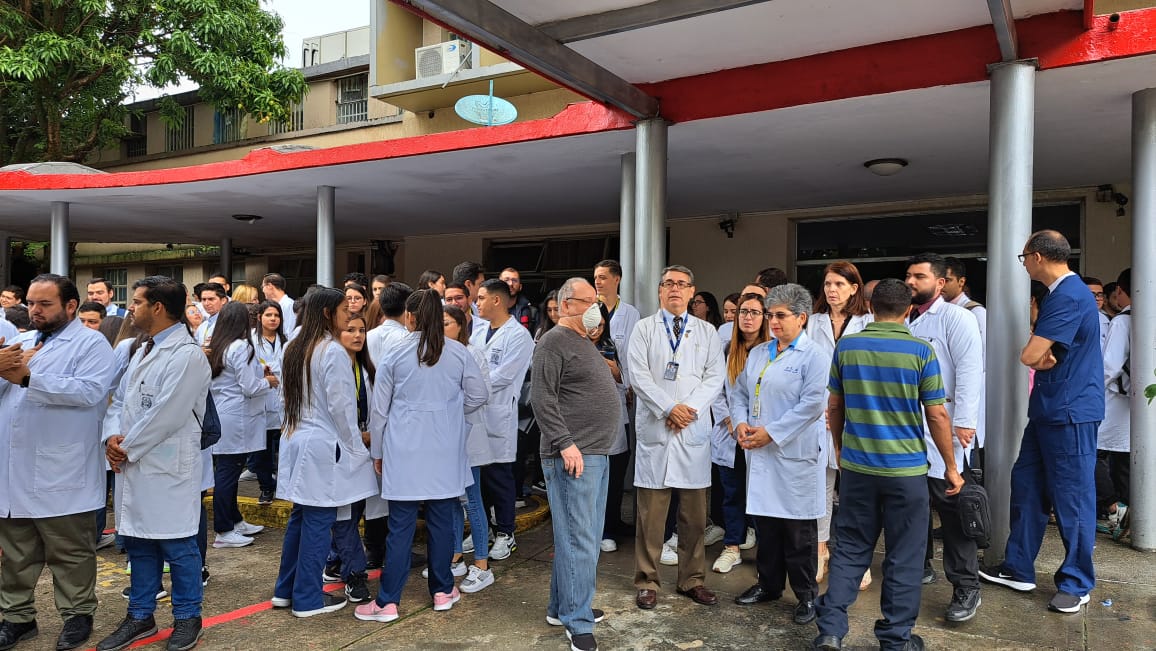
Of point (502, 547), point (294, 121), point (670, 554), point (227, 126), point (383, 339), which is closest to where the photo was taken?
point (383, 339)

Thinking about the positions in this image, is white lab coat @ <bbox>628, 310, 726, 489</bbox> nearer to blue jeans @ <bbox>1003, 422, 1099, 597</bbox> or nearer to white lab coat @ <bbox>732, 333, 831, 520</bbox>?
white lab coat @ <bbox>732, 333, 831, 520</bbox>

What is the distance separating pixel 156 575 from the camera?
3896 millimetres

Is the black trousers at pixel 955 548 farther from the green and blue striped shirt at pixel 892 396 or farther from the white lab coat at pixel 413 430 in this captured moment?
the white lab coat at pixel 413 430

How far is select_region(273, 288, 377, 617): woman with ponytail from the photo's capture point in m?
4.13

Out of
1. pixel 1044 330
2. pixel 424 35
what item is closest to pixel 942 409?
pixel 1044 330

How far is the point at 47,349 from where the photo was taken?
3.89 metres

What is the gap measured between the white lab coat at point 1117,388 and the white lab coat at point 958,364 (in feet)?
6.57

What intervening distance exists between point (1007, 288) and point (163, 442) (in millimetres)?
4797

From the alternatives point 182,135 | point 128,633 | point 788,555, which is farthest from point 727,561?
point 182,135

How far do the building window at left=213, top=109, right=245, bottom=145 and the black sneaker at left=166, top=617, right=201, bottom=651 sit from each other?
16563 millimetres

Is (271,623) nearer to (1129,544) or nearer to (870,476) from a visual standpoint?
(870,476)

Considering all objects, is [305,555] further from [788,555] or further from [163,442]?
[788,555]

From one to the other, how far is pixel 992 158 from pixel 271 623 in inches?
199

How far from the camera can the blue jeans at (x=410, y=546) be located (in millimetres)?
4172
